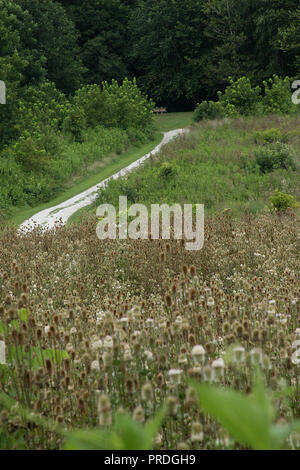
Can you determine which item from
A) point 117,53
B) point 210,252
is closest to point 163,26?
point 117,53

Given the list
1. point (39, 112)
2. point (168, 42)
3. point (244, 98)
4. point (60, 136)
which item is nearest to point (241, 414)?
point (60, 136)

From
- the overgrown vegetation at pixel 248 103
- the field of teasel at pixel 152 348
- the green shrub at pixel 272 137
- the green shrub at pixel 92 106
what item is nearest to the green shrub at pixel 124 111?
the green shrub at pixel 92 106

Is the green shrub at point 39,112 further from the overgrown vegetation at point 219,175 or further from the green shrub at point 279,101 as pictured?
the green shrub at point 279,101

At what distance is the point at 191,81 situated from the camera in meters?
44.8

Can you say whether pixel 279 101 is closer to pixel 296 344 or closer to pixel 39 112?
pixel 39 112

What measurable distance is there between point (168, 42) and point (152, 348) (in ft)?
150

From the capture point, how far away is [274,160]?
14.4 m

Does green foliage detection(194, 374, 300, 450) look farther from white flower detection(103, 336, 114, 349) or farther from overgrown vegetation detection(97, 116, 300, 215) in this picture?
overgrown vegetation detection(97, 116, 300, 215)

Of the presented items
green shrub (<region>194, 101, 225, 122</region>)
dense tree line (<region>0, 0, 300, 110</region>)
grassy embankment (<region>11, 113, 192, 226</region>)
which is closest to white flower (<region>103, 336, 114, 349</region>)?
grassy embankment (<region>11, 113, 192, 226</region>)

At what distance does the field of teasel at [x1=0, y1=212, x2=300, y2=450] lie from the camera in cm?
155

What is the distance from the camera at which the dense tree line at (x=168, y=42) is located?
33.8m

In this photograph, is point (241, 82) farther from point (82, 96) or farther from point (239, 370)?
point (239, 370)

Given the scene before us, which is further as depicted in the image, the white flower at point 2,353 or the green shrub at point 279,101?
the green shrub at point 279,101

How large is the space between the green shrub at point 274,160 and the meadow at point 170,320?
1.5 inches
